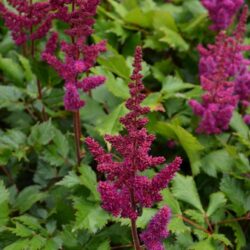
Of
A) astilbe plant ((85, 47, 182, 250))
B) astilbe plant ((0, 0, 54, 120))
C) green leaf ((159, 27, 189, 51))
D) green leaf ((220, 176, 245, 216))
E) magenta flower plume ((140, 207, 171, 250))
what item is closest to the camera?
astilbe plant ((85, 47, 182, 250))

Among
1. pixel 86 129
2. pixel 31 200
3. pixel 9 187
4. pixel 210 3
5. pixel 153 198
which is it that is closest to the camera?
pixel 153 198

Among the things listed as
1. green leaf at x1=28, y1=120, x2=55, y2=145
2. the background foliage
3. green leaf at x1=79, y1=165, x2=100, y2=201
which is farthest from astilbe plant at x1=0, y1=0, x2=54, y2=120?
green leaf at x1=79, y1=165, x2=100, y2=201

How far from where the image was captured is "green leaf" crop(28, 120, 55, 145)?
9.32 feet

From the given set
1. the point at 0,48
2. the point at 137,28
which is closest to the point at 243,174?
the point at 137,28

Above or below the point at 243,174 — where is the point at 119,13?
above

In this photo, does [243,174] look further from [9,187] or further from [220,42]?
[9,187]

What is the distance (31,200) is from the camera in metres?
2.74

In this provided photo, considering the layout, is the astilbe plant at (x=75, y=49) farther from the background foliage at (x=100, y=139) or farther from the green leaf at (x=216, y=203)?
the green leaf at (x=216, y=203)

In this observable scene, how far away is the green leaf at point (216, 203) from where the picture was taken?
2.61 m

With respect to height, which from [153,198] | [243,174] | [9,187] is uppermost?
[153,198]

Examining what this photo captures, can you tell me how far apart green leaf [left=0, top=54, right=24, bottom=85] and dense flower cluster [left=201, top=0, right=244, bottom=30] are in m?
1.33

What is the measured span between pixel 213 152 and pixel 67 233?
104 cm

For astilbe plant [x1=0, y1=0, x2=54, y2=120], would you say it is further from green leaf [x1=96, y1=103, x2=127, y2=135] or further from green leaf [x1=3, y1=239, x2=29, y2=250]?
green leaf [x1=3, y1=239, x2=29, y2=250]

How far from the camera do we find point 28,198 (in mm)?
2781
